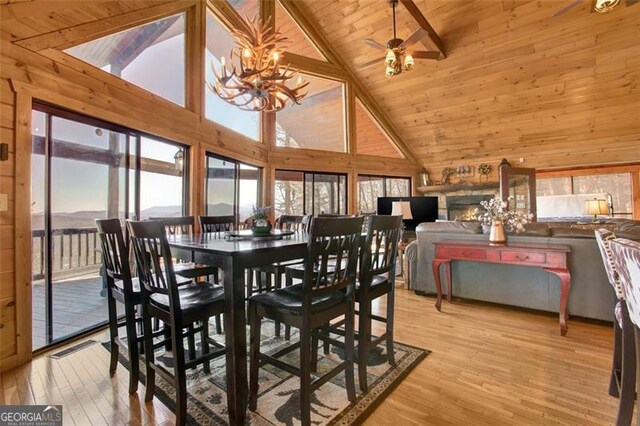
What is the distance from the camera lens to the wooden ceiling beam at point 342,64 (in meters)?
5.97

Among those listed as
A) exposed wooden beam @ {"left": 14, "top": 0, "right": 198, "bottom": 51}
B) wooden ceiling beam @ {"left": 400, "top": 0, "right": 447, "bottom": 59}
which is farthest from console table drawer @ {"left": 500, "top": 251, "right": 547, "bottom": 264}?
exposed wooden beam @ {"left": 14, "top": 0, "right": 198, "bottom": 51}

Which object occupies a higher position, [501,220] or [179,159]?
[179,159]

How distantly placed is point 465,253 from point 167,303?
9.84 ft

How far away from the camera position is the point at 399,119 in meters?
7.20

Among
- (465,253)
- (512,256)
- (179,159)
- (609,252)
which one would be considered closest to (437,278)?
(465,253)

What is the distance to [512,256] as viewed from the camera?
9.93 feet

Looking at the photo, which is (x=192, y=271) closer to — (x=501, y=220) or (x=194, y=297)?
(x=194, y=297)

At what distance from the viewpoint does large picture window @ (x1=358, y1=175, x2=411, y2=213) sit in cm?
724

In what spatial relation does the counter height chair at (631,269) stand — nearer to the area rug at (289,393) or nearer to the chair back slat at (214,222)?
the area rug at (289,393)

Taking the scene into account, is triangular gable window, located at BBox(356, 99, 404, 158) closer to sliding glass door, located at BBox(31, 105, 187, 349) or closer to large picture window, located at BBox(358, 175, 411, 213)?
large picture window, located at BBox(358, 175, 411, 213)

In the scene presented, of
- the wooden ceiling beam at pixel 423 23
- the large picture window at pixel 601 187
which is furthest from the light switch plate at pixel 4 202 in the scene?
the large picture window at pixel 601 187

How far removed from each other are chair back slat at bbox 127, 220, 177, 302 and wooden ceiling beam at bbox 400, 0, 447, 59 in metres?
4.71

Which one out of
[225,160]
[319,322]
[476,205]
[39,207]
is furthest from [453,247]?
[476,205]

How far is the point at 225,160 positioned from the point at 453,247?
3.63 metres
